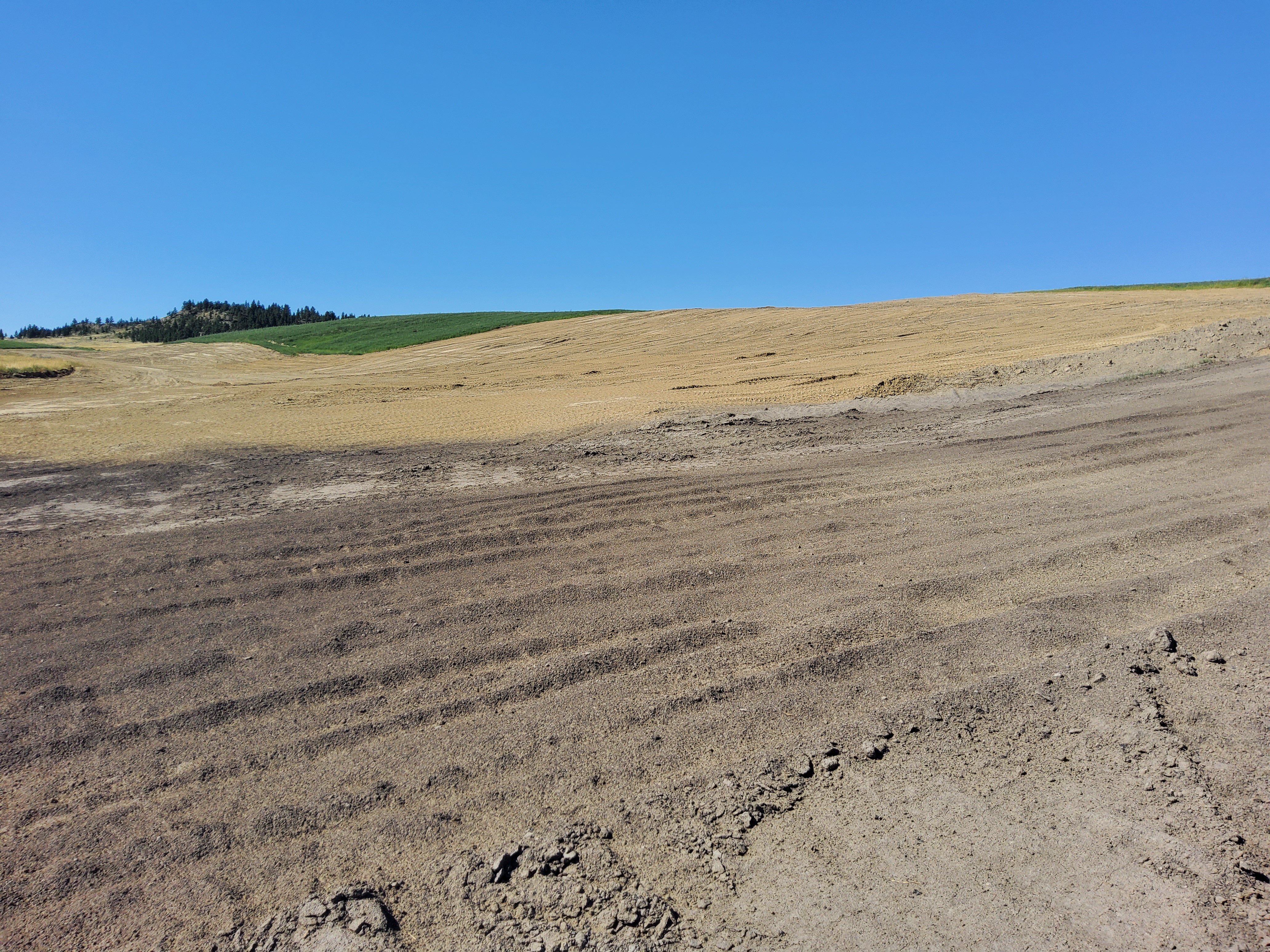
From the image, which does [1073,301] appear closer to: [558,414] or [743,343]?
[743,343]

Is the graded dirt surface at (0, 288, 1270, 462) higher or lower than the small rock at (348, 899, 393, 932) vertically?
higher

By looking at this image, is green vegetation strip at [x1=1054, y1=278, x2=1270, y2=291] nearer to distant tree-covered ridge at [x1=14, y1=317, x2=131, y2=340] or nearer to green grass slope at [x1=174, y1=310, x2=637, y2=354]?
green grass slope at [x1=174, y1=310, x2=637, y2=354]

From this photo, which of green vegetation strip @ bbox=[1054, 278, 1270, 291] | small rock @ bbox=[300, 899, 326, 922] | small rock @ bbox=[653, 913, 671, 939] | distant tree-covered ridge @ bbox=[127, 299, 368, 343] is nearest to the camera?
small rock @ bbox=[653, 913, 671, 939]

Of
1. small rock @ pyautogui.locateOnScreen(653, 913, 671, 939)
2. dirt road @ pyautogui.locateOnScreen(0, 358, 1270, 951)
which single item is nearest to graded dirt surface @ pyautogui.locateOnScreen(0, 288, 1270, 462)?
dirt road @ pyautogui.locateOnScreen(0, 358, 1270, 951)

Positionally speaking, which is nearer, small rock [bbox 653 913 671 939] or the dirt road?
small rock [bbox 653 913 671 939]

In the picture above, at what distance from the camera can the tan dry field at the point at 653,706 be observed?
2.78 metres

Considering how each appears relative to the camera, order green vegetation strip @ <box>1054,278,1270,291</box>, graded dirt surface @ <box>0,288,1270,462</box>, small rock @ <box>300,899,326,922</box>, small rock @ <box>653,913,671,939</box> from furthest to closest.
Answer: green vegetation strip @ <box>1054,278,1270,291</box> → graded dirt surface @ <box>0,288,1270,462</box> → small rock @ <box>300,899,326,922</box> → small rock @ <box>653,913,671,939</box>

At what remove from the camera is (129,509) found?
8703mm

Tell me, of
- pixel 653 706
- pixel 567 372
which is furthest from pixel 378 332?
pixel 653 706

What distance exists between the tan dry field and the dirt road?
0.07 feet

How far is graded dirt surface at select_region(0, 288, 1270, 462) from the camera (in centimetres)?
1504

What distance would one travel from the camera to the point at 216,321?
77.0 m

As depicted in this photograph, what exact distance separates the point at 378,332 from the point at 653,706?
49.3 m

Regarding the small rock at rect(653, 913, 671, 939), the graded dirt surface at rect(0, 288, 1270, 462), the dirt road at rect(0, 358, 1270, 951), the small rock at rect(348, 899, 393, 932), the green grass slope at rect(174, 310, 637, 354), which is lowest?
the small rock at rect(653, 913, 671, 939)
